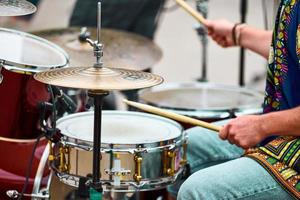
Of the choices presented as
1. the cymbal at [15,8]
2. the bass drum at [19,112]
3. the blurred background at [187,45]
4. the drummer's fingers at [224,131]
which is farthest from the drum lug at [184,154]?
the blurred background at [187,45]

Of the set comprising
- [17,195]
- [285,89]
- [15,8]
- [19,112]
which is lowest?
[17,195]

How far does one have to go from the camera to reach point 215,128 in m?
1.87

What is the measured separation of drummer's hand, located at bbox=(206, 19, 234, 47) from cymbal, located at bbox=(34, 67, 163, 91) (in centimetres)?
58

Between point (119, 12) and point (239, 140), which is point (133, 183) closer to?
point (239, 140)

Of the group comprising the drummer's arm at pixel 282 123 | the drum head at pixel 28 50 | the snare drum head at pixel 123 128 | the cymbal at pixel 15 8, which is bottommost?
the snare drum head at pixel 123 128

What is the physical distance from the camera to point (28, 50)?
219 cm

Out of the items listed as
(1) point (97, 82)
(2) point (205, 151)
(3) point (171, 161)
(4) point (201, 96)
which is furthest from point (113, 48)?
(1) point (97, 82)

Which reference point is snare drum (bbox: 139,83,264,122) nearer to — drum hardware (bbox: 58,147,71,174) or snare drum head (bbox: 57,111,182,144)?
snare drum head (bbox: 57,111,182,144)

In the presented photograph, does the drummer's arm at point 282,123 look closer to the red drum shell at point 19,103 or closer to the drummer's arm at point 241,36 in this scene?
the drummer's arm at point 241,36

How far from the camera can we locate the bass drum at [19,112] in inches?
77.2

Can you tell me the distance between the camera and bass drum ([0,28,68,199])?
1.96 metres

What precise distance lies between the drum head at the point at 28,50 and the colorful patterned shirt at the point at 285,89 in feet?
2.05

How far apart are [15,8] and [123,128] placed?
1.48 feet

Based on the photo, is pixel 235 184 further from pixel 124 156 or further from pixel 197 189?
pixel 124 156
